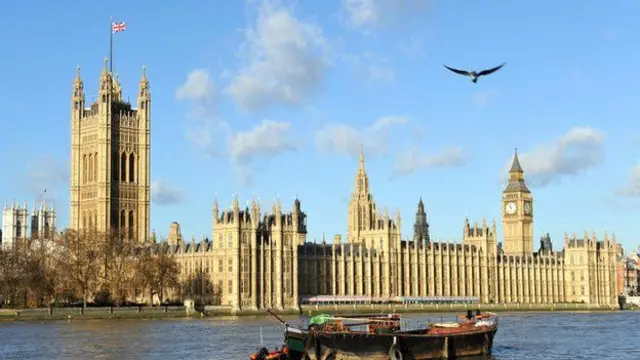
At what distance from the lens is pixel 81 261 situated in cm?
13562

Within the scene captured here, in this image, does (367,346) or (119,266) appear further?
(119,266)

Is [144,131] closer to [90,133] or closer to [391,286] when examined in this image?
[90,133]

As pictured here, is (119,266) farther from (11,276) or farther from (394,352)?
(394,352)

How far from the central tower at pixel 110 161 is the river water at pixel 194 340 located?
61628mm

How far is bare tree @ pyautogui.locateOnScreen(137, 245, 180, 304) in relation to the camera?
140875 mm

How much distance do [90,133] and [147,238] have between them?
20.5 meters

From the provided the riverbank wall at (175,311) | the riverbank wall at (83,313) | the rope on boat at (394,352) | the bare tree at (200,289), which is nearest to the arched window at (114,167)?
the bare tree at (200,289)

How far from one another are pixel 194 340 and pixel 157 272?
53.6m

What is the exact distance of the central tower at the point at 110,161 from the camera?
183125mm

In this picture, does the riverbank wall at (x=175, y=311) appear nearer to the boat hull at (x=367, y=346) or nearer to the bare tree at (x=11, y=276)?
the bare tree at (x=11, y=276)

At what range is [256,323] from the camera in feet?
410

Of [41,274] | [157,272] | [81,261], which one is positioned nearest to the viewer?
[41,274]

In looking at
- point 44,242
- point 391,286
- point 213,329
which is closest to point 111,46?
point 44,242

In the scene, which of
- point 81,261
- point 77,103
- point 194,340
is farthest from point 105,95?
point 194,340
